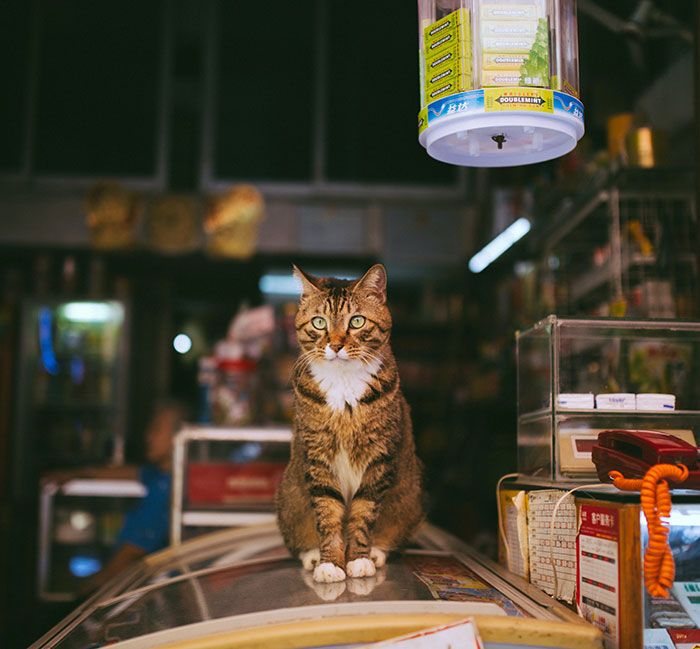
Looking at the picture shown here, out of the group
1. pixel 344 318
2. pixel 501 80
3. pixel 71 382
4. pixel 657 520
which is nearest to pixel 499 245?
pixel 71 382

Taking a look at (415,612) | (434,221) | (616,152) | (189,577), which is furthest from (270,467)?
(434,221)

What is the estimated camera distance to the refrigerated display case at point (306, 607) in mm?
1290

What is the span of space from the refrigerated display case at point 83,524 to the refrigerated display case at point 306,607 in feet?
9.94

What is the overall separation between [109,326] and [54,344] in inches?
18.1

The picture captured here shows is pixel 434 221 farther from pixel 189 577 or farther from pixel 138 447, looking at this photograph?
pixel 189 577

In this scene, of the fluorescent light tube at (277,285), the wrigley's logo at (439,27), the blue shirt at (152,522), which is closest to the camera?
the wrigley's logo at (439,27)

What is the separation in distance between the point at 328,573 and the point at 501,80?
1120mm

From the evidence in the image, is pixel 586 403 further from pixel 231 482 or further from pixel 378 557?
pixel 231 482

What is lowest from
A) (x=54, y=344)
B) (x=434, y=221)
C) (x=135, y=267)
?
(x=54, y=344)

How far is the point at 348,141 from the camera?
730 centimetres

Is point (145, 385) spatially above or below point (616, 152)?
below

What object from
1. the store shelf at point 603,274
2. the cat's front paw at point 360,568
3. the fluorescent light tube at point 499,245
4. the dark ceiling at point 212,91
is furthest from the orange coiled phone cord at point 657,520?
the dark ceiling at point 212,91

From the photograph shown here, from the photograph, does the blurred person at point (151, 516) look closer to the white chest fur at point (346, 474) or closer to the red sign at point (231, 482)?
the red sign at point (231, 482)

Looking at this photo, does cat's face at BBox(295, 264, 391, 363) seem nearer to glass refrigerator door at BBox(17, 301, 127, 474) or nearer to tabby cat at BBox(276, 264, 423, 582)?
tabby cat at BBox(276, 264, 423, 582)
